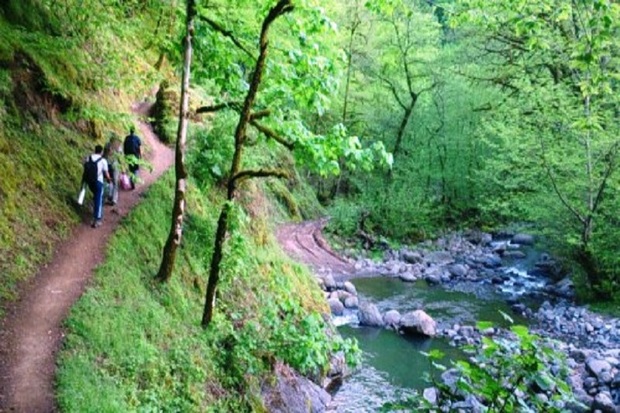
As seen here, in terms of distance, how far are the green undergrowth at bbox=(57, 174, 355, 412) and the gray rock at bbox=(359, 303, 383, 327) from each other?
5.56 meters

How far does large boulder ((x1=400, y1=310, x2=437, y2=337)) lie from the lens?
59.6 feet

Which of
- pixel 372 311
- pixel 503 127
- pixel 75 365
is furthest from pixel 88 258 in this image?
pixel 503 127

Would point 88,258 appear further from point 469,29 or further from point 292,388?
point 469,29

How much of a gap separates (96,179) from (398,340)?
10.9 m

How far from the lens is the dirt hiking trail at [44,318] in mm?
6906

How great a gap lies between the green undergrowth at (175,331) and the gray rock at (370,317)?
219 inches

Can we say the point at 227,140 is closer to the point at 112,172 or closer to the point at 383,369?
the point at 112,172

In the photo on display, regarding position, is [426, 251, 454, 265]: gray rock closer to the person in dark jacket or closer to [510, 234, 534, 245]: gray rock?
[510, 234, 534, 245]: gray rock

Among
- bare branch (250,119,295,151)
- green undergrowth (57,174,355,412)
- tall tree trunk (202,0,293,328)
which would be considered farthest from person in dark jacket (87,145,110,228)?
bare branch (250,119,295,151)

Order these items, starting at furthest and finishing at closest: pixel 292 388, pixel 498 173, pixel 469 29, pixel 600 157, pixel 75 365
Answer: pixel 469 29
pixel 498 173
pixel 600 157
pixel 292 388
pixel 75 365

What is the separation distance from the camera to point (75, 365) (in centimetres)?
755

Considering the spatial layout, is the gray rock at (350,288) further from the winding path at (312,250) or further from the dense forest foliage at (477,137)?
the dense forest foliage at (477,137)

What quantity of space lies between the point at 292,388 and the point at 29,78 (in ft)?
30.0

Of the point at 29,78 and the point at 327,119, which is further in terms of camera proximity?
the point at 327,119
